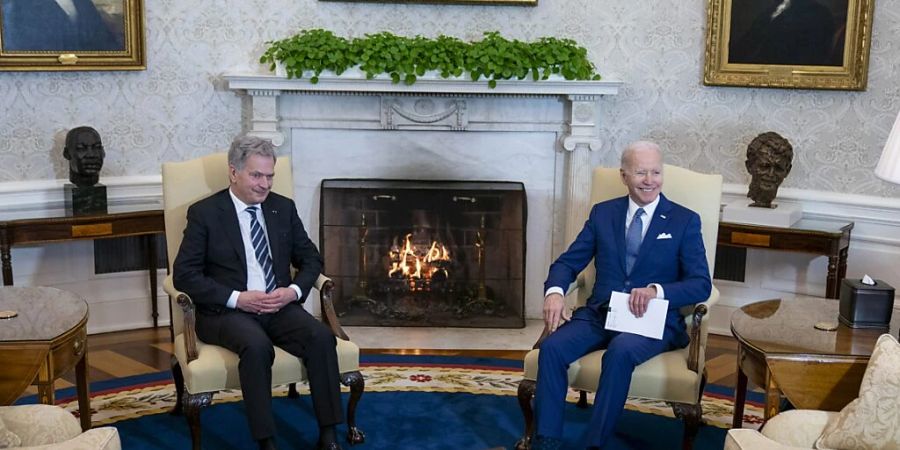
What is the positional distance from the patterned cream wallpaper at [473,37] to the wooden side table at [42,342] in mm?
2101

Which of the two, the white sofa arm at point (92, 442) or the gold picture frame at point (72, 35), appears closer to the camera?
the white sofa arm at point (92, 442)

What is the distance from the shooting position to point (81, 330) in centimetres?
423

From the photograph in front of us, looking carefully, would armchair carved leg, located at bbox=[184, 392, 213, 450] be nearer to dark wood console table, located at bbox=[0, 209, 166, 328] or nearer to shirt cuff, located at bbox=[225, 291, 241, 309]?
shirt cuff, located at bbox=[225, 291, 241, 309]

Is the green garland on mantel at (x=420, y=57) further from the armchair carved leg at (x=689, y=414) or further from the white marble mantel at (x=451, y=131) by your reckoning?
the armchair carved leg at (x=689, y=414)

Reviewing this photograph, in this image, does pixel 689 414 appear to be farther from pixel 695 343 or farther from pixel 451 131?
pixel 451 131

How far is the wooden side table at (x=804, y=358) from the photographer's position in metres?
3.87

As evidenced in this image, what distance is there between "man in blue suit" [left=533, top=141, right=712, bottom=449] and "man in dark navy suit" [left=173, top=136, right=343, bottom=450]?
94 cm

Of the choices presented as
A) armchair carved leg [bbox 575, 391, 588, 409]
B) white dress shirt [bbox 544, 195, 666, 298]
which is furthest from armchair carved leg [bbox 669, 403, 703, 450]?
armchair carved leg [bbox 575, 391, 588, 409]

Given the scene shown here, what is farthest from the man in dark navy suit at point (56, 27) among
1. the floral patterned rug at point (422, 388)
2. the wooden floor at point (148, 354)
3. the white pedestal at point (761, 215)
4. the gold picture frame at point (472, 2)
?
the white pedestal at point (761, 215)

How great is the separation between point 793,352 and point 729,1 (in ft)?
10.0

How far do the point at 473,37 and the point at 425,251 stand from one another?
1372mm

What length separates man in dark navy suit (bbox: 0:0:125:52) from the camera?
6027mm

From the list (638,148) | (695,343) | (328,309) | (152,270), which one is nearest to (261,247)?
(328,309)

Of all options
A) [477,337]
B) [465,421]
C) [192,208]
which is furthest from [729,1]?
[192,208]
